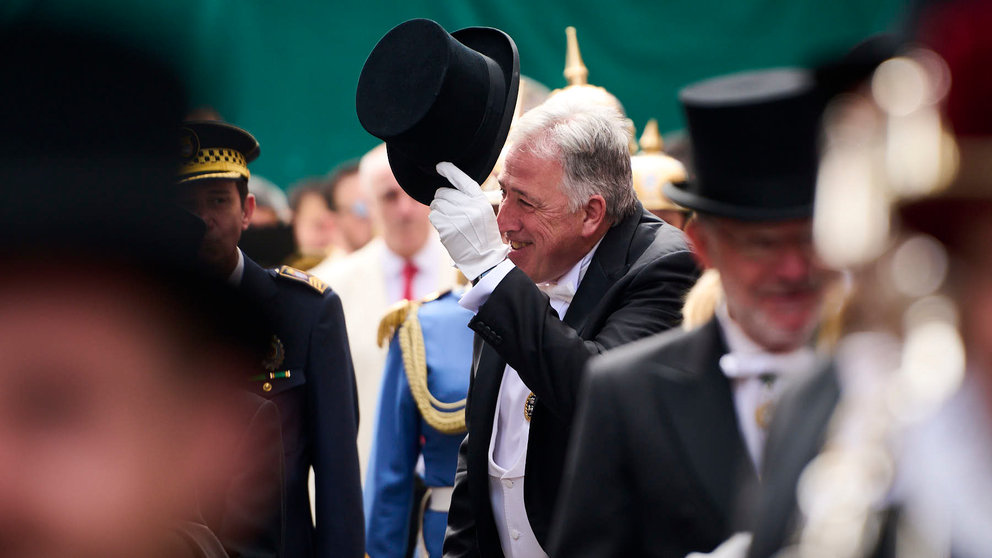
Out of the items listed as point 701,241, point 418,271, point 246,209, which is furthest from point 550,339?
point 418,271

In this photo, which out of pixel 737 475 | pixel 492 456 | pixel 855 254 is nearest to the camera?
pixel 855 254

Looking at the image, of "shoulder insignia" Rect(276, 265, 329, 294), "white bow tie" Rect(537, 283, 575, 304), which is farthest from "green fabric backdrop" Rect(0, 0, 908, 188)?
"white bow tie" Rect(537, 283, 575, 304)

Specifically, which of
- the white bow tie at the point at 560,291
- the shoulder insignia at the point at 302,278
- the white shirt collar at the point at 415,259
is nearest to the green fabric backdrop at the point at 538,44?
the white shirt collar at the point at 415,259

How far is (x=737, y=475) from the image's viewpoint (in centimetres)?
215

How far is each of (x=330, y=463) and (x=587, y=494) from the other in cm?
174

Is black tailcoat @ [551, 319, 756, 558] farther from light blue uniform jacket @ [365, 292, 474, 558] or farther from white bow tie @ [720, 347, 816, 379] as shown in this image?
light blue uniform jacket @ [365, 292, 474, 558]

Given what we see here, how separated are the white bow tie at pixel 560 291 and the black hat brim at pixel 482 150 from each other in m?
0.37

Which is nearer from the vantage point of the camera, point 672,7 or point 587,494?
point 587,494

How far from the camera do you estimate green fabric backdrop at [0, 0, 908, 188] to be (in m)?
7.64

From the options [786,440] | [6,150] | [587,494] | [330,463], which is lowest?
[330,463]

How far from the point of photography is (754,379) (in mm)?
2229

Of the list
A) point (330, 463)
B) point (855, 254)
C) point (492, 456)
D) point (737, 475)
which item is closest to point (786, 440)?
point (855, 254)

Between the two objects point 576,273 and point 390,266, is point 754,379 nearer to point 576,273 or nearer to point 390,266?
point 576,273

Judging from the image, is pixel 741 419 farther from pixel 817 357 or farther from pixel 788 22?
pixel 788 22
